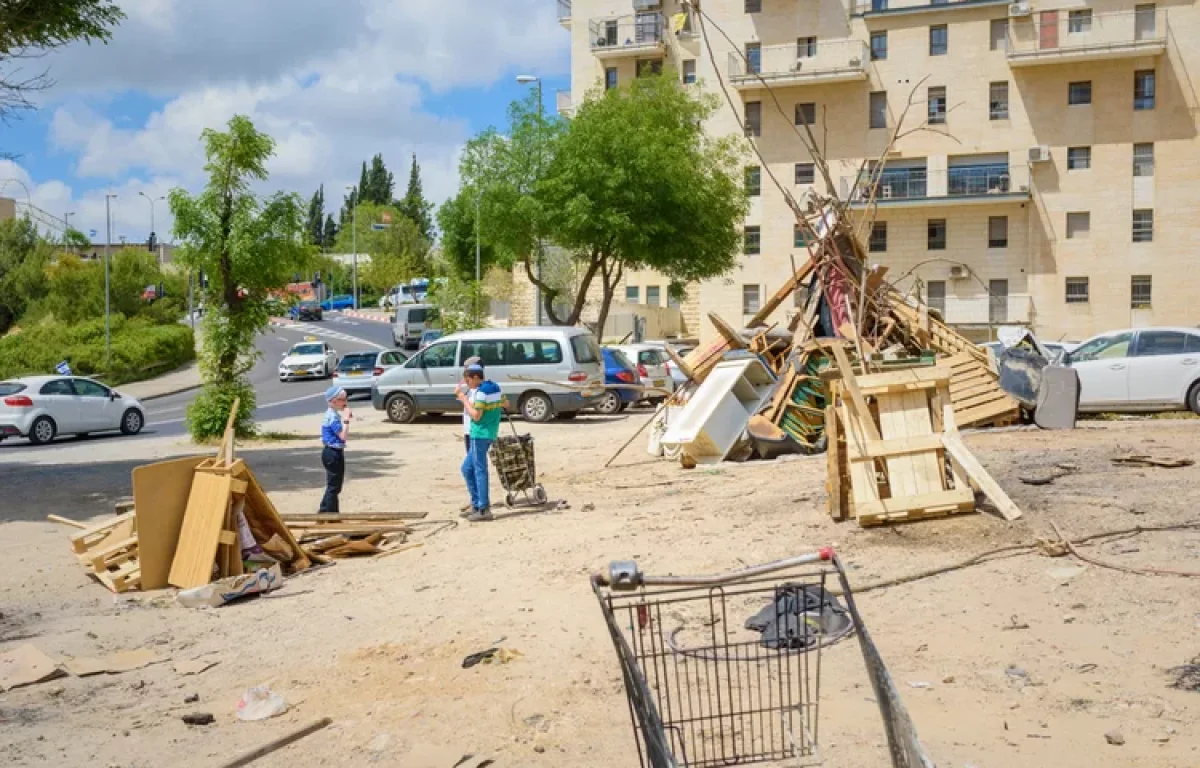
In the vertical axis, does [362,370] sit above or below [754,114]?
below

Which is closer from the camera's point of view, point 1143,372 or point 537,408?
point 1143,372

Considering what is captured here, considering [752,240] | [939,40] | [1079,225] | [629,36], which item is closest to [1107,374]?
[1079,225]

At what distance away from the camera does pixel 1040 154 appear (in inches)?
1923

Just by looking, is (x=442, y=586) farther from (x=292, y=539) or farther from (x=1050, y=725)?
(x=1050, y=725)

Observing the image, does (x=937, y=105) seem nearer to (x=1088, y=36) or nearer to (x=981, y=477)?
(x=1088, y=36)

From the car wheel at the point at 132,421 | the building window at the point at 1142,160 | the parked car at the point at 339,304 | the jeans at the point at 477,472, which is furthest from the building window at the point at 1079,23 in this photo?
the parked car at the point at 339,304

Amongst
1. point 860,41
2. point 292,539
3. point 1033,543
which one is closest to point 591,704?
point 1033,543

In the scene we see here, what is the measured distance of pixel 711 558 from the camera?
31.0ft

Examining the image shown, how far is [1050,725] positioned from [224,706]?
14.9 ft

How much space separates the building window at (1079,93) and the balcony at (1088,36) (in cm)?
113

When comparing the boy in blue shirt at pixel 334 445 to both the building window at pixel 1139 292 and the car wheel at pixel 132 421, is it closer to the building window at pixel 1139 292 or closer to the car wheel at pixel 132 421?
the car wheel at pixel 132 421

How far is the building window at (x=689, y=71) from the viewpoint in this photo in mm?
56906

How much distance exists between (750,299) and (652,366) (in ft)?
82.9

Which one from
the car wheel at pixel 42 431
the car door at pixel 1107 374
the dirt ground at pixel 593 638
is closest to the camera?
the dirt ground at pixel 593 638
